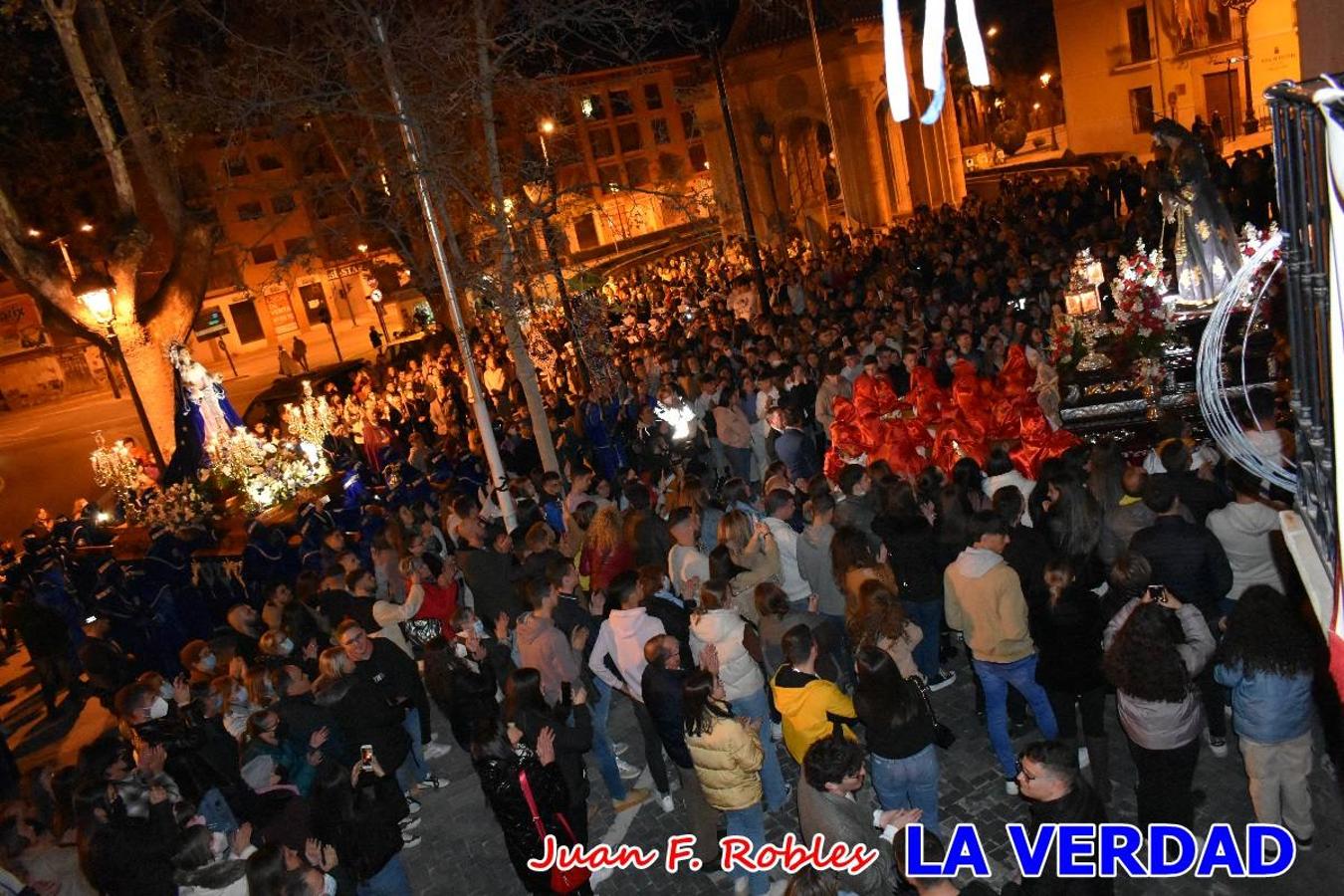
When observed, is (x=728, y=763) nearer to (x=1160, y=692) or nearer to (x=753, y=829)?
(x=753, y=829)

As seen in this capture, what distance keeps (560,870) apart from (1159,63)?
36.2 metres

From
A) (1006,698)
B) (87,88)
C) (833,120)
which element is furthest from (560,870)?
(833,120)

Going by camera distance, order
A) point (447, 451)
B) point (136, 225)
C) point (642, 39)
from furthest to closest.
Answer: point (136, 225)
point (447, 451)
point (642, 39)

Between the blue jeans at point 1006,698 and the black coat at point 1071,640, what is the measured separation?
0.79 feet

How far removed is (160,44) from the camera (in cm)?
2067

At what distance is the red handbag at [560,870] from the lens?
5086 mm

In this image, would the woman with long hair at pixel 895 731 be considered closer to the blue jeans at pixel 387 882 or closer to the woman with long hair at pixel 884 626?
the woman with long hair at pixel 884 626

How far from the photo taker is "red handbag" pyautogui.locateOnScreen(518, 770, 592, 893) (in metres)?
5.09

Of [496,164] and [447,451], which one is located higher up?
[496,164]

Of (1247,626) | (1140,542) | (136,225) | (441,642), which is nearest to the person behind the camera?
(1247,626)

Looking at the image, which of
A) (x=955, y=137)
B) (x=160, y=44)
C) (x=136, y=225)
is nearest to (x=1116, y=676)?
(x=136, y=225)

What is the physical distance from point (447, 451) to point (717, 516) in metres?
6.68

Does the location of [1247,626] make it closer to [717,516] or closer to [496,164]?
[717,516]

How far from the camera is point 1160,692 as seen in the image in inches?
189
